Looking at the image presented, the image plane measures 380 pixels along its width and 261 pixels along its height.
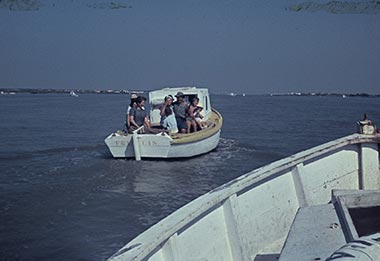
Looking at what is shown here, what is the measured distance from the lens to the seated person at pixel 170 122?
16375 millimetres

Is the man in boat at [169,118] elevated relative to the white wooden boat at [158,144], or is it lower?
elevated

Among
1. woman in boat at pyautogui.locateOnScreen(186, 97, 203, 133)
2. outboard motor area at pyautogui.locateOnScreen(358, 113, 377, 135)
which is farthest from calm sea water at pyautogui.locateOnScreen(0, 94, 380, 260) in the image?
outboard motor area at pyautogui.locateOnScreen(358, 113, 377, 135)

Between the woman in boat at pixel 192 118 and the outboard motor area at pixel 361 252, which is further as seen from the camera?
the woman in boat at pixel 192 118

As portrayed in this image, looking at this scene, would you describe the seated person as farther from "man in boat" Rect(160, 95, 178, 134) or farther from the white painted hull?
the white painted hull

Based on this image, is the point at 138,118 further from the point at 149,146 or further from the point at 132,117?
the point at 149,146

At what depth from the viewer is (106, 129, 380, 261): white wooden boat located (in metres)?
3.44

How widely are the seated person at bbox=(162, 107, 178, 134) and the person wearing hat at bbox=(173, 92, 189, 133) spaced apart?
189 millimetres

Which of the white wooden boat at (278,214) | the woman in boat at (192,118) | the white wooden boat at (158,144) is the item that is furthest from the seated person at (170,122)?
the white wooden boat at (278,214)

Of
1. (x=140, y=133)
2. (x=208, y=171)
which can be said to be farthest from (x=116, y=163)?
(x=208, y=171)

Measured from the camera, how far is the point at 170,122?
16.4 m

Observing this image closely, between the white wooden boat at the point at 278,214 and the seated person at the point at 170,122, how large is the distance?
10.0m

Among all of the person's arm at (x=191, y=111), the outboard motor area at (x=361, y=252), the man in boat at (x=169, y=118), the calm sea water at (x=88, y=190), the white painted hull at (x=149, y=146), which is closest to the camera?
the outboard motor area at (x=361, y=252)

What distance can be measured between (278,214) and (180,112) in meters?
11.2

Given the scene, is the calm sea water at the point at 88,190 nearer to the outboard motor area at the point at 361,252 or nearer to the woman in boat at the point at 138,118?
the woman in boat at the point at 138,118
